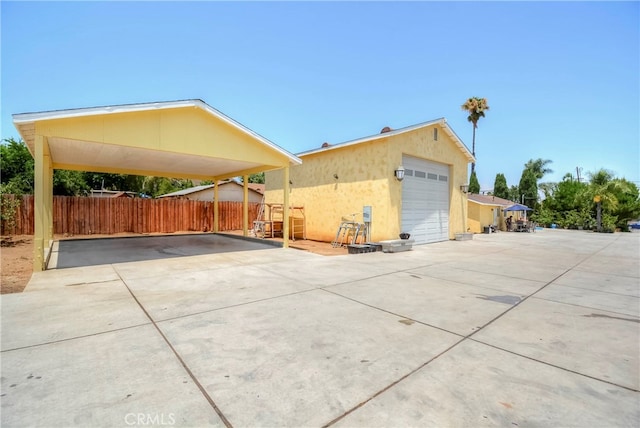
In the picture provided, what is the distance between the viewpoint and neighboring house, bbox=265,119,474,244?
35.9 ft

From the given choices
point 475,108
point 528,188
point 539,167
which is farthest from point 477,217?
point 539,167

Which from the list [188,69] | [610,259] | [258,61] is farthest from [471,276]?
[188,69]

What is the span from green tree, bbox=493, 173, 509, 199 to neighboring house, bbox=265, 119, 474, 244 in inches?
1304

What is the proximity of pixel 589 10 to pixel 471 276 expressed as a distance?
783 cm

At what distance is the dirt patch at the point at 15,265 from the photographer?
16.8ft

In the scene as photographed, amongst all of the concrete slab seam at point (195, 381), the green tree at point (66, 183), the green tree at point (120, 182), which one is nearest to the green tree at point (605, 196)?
the concrete slab seam at point (195, 381)

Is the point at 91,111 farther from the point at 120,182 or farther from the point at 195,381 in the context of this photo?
the point at 120,182

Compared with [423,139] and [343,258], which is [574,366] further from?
[423,139]

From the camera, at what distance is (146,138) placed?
291 inches

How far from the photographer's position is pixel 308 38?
34.1 feet

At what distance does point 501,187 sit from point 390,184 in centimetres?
4022

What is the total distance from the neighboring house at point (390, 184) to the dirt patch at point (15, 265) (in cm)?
924

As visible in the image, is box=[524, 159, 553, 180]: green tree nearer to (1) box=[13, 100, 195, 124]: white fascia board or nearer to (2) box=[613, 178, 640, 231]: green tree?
(2) box=[613, 178, 640, 231]: green tree

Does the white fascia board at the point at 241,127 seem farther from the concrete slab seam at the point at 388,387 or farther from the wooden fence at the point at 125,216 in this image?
the wooden fence at the point at 125,216
